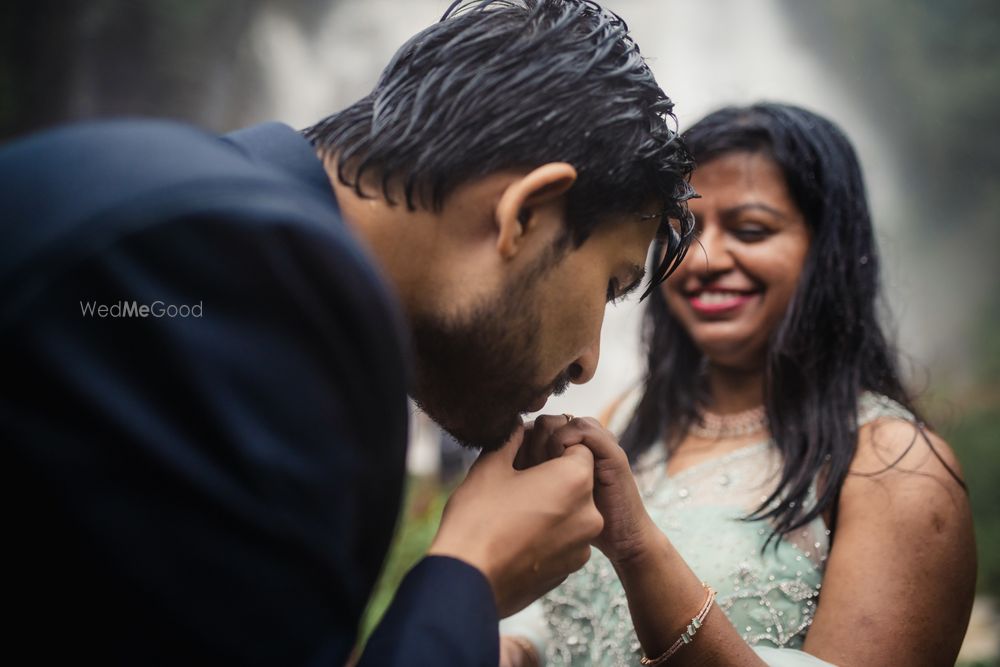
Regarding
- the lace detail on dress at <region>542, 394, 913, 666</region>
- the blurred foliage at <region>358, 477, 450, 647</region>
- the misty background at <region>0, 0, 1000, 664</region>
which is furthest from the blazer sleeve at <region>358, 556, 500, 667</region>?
the misty background at <region>0, 0, 1000, 664</region>

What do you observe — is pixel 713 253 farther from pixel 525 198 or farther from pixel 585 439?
pixel 525 198

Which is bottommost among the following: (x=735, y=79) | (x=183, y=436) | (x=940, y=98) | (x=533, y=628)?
(x=533, y=628)

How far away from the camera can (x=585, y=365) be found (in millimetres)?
1532

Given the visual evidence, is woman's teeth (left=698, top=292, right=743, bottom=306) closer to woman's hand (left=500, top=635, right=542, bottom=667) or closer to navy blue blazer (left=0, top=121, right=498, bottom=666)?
woman's hand (left=500, top=635, right=542, bottom=667)

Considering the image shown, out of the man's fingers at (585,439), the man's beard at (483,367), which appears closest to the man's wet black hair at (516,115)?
the man's beard at (483,367)

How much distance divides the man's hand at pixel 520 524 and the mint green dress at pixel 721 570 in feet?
2.07

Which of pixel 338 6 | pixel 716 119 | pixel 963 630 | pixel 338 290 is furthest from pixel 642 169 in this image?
pixel 338 6

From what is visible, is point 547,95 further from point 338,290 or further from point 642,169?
point 338,290

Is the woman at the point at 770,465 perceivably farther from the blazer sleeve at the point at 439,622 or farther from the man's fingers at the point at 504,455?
the blazer sleeve at the point at 439,622

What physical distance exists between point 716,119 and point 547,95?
1161 millimetres

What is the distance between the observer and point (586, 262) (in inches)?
56.2

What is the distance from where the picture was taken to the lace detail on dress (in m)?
1.91

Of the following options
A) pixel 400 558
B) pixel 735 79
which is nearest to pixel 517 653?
pixel 400 558

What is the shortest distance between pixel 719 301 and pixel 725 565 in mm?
697
